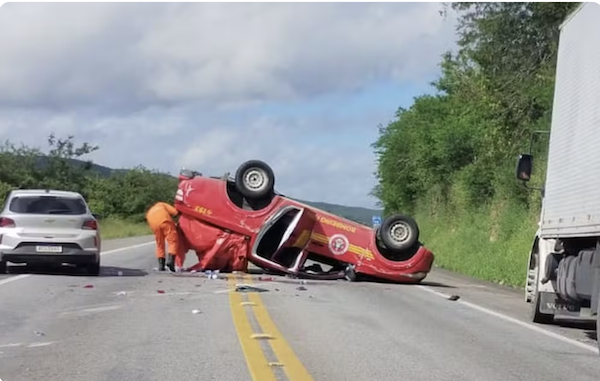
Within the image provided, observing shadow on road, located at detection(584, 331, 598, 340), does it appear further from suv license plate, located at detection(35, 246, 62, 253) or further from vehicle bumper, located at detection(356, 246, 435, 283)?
suv license plate, located at detection(35, 246, 62, 253)

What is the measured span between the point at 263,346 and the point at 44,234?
8710mm

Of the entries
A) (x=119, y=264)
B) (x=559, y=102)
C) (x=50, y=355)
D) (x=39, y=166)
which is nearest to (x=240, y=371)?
(x=50, y=355)

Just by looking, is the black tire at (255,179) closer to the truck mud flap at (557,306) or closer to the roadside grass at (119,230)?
the truck mud flap at (557,306)

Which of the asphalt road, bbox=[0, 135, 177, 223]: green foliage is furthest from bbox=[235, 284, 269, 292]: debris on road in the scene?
bbox=[0, 135, 177, 223]: green foliage

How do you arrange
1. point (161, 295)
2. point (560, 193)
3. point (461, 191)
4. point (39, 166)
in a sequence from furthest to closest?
point (39, 166), point (461, 191), point (161, 295), point (560, 193)

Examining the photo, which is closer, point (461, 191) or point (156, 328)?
point (156, 328)

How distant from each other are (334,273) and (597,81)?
10.4m

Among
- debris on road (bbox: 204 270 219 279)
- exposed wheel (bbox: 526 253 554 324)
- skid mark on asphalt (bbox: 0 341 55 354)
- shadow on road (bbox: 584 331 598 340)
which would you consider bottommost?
skid mark on asphalt (bbox: 0 341 55 354)

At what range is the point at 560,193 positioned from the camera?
12.5m

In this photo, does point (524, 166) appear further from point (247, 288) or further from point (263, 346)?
point (263, 346)

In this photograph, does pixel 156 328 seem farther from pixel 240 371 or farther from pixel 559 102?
pixel 559 102

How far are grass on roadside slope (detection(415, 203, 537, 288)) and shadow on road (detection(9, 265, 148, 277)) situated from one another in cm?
916

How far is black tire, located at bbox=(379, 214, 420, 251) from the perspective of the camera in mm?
20203

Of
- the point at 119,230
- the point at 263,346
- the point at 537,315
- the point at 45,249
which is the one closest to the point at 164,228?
the point at 45,249
